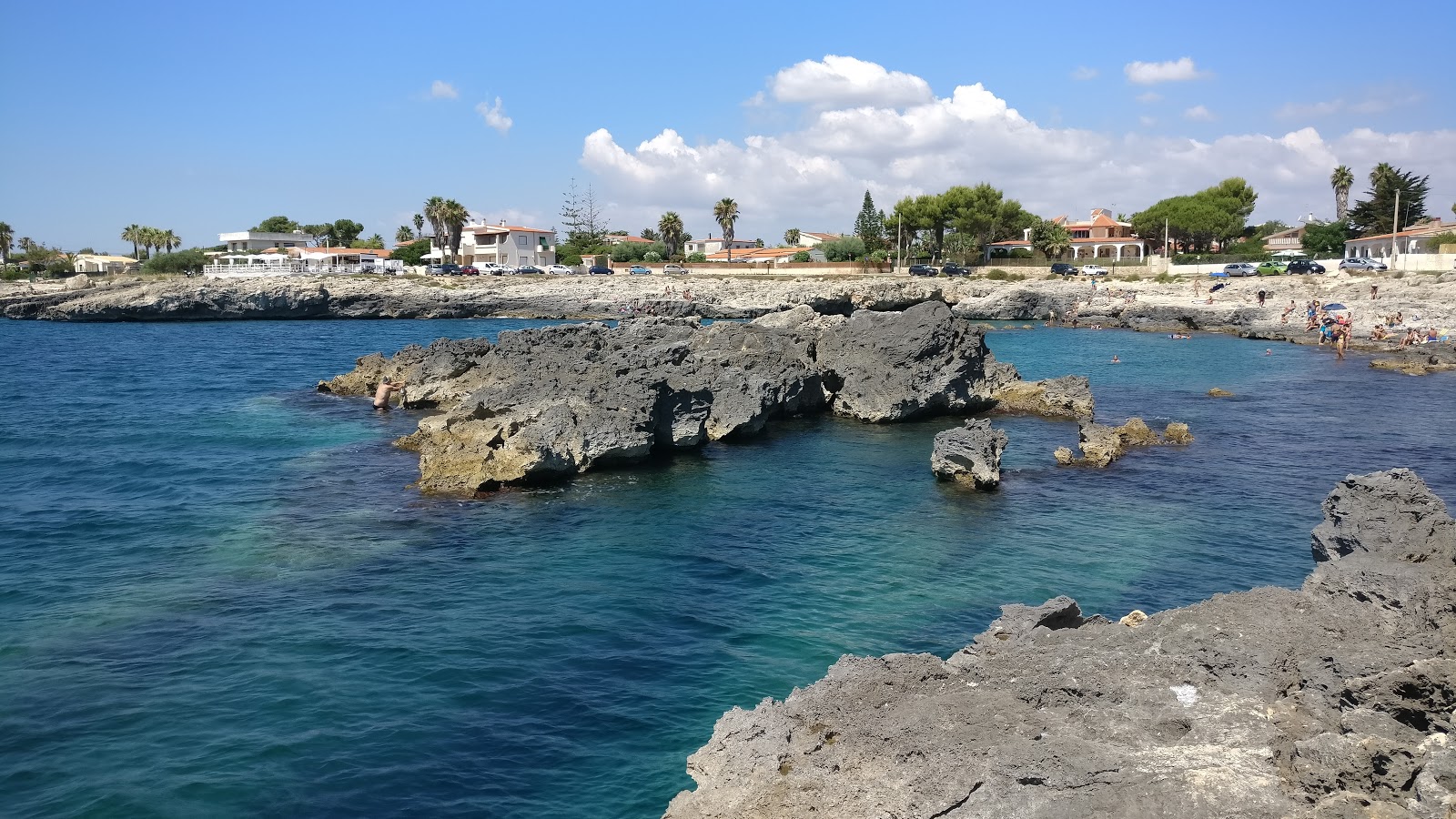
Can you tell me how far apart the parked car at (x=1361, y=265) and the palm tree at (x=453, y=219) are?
326ft

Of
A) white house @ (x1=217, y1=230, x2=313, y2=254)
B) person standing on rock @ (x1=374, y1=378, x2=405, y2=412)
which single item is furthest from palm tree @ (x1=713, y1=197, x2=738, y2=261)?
person standing on rock @ (x1=374, y1=378, x2=405, y2=412)

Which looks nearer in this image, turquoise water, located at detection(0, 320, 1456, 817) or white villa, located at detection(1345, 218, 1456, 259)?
turquoise water, located at detection(0, 320, 1456, 817)

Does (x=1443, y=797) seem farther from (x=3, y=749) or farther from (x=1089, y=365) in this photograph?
(x=1089, y=365)

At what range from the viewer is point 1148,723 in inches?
315

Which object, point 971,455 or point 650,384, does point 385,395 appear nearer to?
point 650,384

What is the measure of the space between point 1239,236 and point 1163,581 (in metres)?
123

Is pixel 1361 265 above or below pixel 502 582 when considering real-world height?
above

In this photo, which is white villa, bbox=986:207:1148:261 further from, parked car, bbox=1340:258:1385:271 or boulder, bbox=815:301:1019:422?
boulder, bbox=815:301:1019:422

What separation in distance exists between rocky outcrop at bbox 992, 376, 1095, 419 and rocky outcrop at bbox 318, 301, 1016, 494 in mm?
794

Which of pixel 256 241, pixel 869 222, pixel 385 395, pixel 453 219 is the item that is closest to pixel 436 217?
pixel 453 219

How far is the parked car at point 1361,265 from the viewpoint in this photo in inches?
3056

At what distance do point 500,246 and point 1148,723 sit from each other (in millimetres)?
133321

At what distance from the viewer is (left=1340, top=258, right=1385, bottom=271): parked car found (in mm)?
77613

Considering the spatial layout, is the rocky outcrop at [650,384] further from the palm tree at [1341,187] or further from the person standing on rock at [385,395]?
the palm tree at [1341,187]
